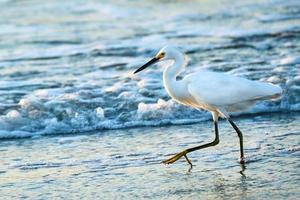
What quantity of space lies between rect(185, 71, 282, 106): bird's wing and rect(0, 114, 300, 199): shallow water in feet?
1.60

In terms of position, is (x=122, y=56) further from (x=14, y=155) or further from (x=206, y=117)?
(x=14, y=155)

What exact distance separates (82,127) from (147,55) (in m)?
4.84

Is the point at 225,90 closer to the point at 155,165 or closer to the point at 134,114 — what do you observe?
the point at 155,165

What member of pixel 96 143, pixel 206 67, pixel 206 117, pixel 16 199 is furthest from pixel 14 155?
pixel 206 67

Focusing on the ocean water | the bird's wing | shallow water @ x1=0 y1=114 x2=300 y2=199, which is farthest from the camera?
the bird's wing

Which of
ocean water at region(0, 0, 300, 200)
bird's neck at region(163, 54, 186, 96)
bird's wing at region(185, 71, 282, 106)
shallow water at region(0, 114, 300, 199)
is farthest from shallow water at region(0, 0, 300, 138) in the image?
bird's wing at region(185, 71, 282, 106)

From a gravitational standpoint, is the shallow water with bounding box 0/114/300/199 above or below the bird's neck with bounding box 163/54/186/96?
below

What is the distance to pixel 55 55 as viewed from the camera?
13711mm

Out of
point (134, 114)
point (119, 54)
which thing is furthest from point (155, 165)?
point (119, 54)

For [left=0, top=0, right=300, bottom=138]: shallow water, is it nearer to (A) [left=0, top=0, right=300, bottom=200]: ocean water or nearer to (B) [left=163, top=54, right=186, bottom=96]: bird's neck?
(A) [left=0, top=0, right=300, bottom=200]: ocean water

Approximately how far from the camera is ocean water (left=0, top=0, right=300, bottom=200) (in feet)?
21.6

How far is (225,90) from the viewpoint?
24.5 ft

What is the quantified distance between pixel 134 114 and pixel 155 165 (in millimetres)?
2115

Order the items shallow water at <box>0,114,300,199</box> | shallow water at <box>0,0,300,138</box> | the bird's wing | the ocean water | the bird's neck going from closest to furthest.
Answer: shallow water at <box>0,114,300,199</box>, the ocean water, the bird's wing, the bird's neck, shallow water at <box>0,0,300,138</box>
